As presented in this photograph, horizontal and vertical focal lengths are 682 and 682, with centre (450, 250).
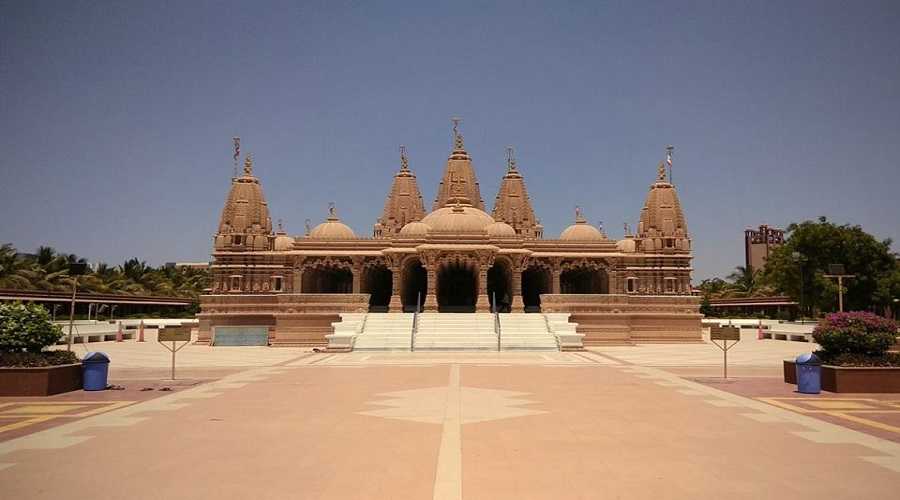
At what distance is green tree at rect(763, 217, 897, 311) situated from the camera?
4641 cm

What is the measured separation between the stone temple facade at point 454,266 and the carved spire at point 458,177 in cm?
8

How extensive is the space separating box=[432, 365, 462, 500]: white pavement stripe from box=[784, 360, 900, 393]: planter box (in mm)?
8536

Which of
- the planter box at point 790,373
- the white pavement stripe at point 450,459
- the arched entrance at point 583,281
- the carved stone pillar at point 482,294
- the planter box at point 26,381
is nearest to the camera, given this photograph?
the white pavement stripe at point 450,459

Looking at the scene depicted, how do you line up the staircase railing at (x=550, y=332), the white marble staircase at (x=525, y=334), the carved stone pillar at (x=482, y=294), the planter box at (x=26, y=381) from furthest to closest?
the carved stone pillar at (x=482, y=294) < the staircase railing at (x=550, y=332) < the white marble staircase at (x=525, y=334) < the planter box at (x=26, y=381)


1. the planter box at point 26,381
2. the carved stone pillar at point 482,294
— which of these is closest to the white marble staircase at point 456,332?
the carved stone pillar at point 482,294

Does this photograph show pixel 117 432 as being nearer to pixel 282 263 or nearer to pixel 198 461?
pixel 198 461

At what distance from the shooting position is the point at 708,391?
14.9 meters

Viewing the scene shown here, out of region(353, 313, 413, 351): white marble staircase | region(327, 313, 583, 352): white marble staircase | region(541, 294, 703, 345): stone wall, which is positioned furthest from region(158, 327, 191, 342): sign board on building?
region(541, 294, 703, 345): stone wall

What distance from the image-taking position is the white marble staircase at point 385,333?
2923cm

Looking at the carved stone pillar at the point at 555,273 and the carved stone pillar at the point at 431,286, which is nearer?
the carved stone pillar at the point at 431,286

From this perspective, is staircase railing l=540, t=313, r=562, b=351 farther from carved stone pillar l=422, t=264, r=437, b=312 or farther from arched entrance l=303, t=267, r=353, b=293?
arched entrance l=303, t=267, r=353, b=293

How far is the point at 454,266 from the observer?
143 ft

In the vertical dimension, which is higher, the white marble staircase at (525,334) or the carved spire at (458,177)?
the carved spire at (458,177)

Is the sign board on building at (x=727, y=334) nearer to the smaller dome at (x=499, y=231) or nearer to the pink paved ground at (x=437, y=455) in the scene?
the pink paved ground at (x=437, y=455)
